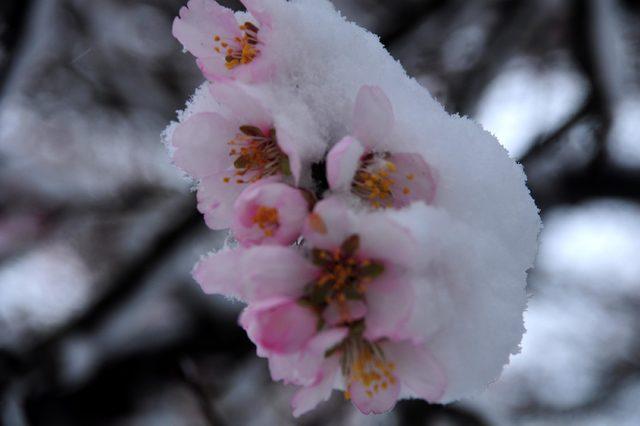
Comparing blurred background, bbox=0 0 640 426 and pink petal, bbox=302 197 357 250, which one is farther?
blurred background, bbox=0 0 640 426

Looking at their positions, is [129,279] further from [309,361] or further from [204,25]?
[309,361]

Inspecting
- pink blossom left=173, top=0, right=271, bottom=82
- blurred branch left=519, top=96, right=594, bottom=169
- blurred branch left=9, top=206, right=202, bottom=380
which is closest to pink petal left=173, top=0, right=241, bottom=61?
pink blossom left=173, top=0, right=271, bottom=82

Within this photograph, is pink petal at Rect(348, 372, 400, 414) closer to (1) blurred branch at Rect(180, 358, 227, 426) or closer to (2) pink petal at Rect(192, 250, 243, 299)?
(2) pink petal at Rect(192, 250, 243, 299)

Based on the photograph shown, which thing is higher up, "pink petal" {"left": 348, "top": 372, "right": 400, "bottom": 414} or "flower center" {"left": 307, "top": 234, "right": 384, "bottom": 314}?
"flower center" {"left": 307, "top": 234, "right": 384, "bottom": 314}

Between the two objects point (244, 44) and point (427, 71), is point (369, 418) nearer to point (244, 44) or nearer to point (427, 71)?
point (427, 71)

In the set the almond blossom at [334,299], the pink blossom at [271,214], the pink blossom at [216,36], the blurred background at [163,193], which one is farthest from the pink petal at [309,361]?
the blurred background at [163,193]

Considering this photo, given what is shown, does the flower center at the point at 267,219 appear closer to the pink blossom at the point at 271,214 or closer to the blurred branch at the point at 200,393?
the pink blossom at the point at 271,214

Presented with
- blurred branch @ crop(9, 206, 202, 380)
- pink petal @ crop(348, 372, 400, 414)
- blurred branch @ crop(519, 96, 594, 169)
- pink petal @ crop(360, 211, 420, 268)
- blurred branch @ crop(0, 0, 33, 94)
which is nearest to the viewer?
pink petal @ crop(360, 211, 420, 268)
